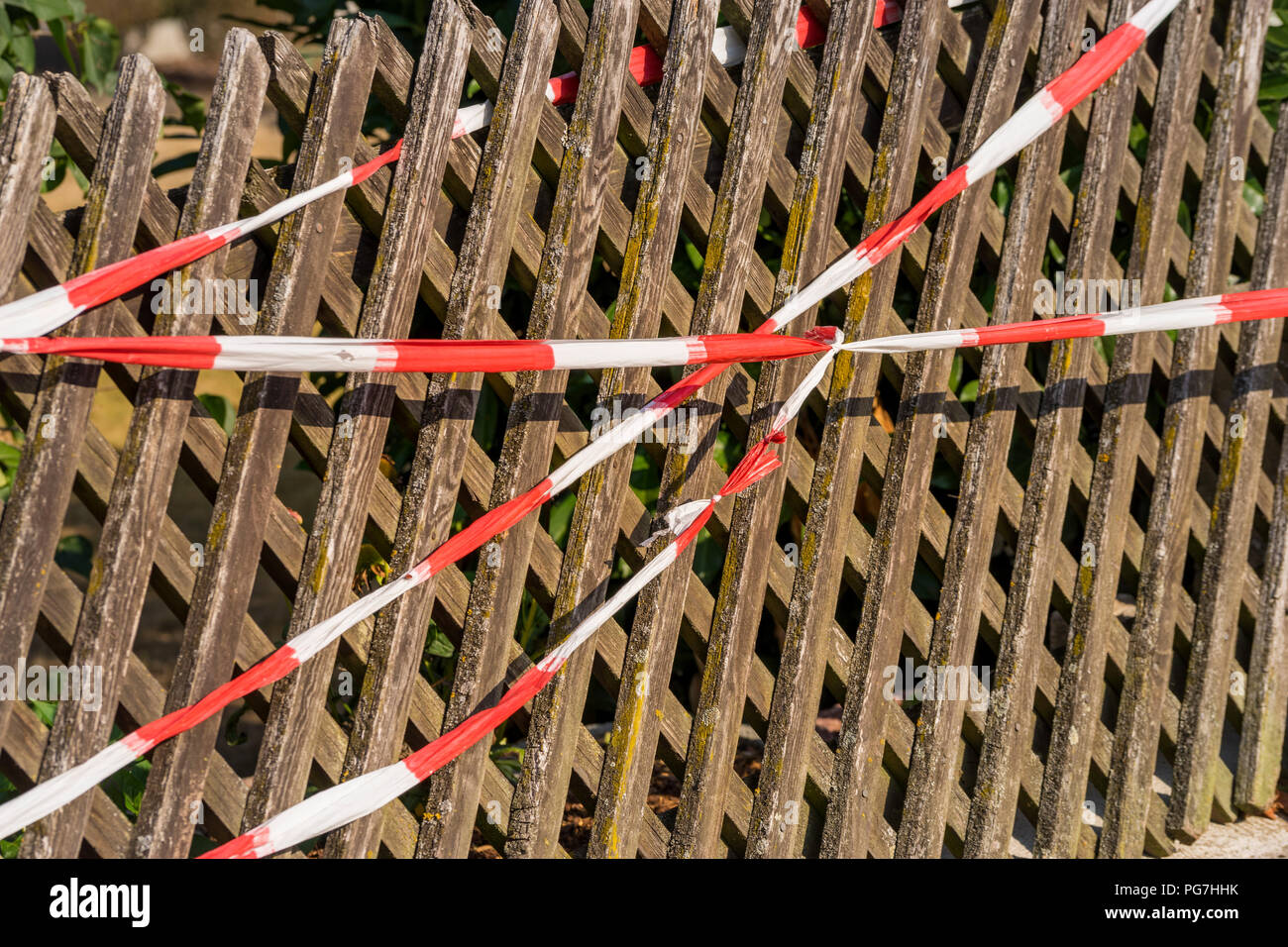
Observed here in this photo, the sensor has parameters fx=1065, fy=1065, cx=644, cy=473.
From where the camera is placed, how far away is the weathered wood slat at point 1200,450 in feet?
8.43

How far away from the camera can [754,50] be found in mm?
1943

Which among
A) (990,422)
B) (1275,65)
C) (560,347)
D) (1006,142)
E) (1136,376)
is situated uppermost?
(1275,65)

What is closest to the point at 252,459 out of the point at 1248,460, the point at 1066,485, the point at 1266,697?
the point at 1066,485

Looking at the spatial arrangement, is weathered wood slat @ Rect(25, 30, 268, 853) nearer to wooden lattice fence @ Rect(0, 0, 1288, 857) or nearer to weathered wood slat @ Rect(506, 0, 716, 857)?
wooden lattice fence @ Rect(0, 0, 1288, 857)

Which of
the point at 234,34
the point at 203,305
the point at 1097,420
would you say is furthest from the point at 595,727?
the point at 234,34

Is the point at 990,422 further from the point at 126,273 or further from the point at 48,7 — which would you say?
the point at 48,7

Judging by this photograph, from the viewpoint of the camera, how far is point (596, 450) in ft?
6.02

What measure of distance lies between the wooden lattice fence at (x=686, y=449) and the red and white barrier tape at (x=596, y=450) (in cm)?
5

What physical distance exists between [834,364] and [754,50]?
0.61 m

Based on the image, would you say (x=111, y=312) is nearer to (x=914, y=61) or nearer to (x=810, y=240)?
(x=810, y=240)

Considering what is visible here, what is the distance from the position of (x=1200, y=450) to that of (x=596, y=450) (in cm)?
165

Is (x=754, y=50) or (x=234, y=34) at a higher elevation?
(x=754, y=50)

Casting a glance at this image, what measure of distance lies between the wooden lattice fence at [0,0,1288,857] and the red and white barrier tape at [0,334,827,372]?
97mm
